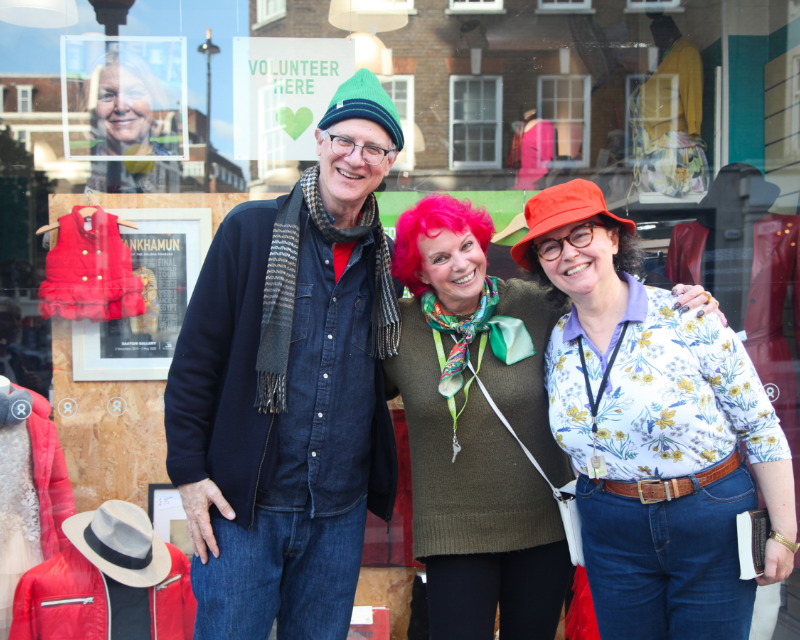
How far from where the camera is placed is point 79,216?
10.3 feet

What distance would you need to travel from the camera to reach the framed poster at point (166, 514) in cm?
317

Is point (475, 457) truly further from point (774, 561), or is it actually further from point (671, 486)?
point (774, 561)

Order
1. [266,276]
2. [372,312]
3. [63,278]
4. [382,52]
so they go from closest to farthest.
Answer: [266,276]
[372,312]
[63,278]
[382,52]

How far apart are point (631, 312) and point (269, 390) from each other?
3.75ft

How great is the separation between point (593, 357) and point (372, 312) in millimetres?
735

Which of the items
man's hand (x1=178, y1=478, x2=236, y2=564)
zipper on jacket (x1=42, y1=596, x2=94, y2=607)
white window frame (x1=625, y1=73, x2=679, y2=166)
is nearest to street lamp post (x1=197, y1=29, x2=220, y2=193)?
man's hand (x1=178, y1=478, x2=236, y2=564)

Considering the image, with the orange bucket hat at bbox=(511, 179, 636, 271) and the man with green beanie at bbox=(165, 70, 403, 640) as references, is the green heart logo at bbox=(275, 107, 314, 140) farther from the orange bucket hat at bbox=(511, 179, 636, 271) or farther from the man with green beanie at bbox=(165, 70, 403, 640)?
the orange bucket hat at bbox=(511, 179, 636, 271)

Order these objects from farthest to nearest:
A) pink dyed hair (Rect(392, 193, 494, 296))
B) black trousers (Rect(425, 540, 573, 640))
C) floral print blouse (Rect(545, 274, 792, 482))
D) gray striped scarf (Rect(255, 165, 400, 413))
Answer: pink dyed hair (Rect(392, 193, 494, 296)) < black trousers (Rect(425, 540, 573, 640)) < gray striped scarf (Rect(255, 165, 400, 413)) < floral print blouse (Rect(545, 274, 792, 482))

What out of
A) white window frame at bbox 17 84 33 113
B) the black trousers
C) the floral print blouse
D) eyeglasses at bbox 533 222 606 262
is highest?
white window frame at bbox 17 84 33 113

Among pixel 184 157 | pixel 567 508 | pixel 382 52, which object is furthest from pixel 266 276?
pixel 382 52

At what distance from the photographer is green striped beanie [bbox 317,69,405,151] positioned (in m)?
1.91

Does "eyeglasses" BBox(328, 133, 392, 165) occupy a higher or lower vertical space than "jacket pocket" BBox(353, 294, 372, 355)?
higher

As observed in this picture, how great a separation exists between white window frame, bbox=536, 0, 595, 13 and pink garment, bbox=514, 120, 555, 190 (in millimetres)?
652

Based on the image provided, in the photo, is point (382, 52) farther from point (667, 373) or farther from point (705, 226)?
point (667, 373)
